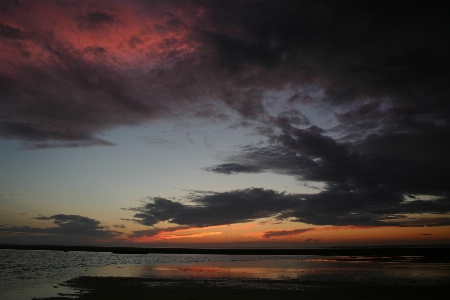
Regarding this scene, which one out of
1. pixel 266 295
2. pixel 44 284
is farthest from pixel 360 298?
pixel 44 284

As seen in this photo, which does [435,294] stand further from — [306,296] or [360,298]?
[306,296]

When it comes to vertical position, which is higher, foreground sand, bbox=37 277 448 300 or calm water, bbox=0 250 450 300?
calm water, bbox=0 250 450 300

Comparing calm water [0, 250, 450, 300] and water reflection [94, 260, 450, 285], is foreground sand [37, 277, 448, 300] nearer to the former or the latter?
calm water [0, 250, 450, 300]

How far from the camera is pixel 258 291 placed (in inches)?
1081

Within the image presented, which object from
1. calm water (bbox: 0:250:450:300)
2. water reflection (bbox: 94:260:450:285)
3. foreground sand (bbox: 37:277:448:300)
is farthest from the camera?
water reflection (bbox: 94:260:450:285)

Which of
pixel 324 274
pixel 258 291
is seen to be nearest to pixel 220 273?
pixel 324 274

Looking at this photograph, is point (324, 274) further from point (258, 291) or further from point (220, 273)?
point (258, 291)

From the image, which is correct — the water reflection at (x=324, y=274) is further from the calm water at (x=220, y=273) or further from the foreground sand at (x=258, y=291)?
the foreground sand at (x=258, y=291)

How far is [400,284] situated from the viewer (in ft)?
104

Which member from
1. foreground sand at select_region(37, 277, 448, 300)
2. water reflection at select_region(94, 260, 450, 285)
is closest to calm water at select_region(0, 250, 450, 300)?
water reflection at select_region(94, 260, 450, 285)

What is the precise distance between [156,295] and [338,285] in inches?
698

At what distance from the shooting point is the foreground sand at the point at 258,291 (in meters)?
24.5

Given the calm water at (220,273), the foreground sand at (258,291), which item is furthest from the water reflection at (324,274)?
the foreground sand at (258,291)

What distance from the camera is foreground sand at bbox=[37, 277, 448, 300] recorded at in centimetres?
2455
